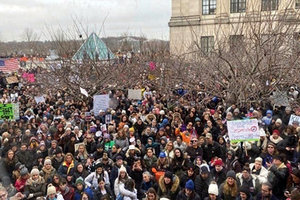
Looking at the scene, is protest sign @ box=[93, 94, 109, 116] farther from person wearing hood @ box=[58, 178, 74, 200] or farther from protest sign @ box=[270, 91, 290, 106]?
person wearing hood @ box=[58, 178, 74, 200]

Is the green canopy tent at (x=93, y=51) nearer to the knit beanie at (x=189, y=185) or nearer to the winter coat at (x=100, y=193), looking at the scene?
the winter coat at (x=100, y=193)

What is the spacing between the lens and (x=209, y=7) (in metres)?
40.4

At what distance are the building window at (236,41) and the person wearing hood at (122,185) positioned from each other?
737cm

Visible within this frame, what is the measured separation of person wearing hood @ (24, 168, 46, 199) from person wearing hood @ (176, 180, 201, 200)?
2.74 metres

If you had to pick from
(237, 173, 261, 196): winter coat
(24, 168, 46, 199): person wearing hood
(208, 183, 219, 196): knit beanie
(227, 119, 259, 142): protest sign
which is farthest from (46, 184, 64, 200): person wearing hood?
(227, 119, 259, 142): protest sign

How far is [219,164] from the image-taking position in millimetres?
7590

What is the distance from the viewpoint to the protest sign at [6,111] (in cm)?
1187

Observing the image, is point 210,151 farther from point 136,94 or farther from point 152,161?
point 136,94

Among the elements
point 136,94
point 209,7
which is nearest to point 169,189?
point 136,94

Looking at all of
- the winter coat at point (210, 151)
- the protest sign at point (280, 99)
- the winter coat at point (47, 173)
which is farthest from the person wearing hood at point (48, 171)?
the protest sign at point (280, 99)

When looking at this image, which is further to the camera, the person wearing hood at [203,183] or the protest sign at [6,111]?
the protest sign at [6,111]

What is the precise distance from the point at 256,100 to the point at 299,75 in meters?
2.14

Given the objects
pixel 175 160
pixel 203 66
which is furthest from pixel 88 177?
pixel 203 66

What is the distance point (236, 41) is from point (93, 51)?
24.7 feet
